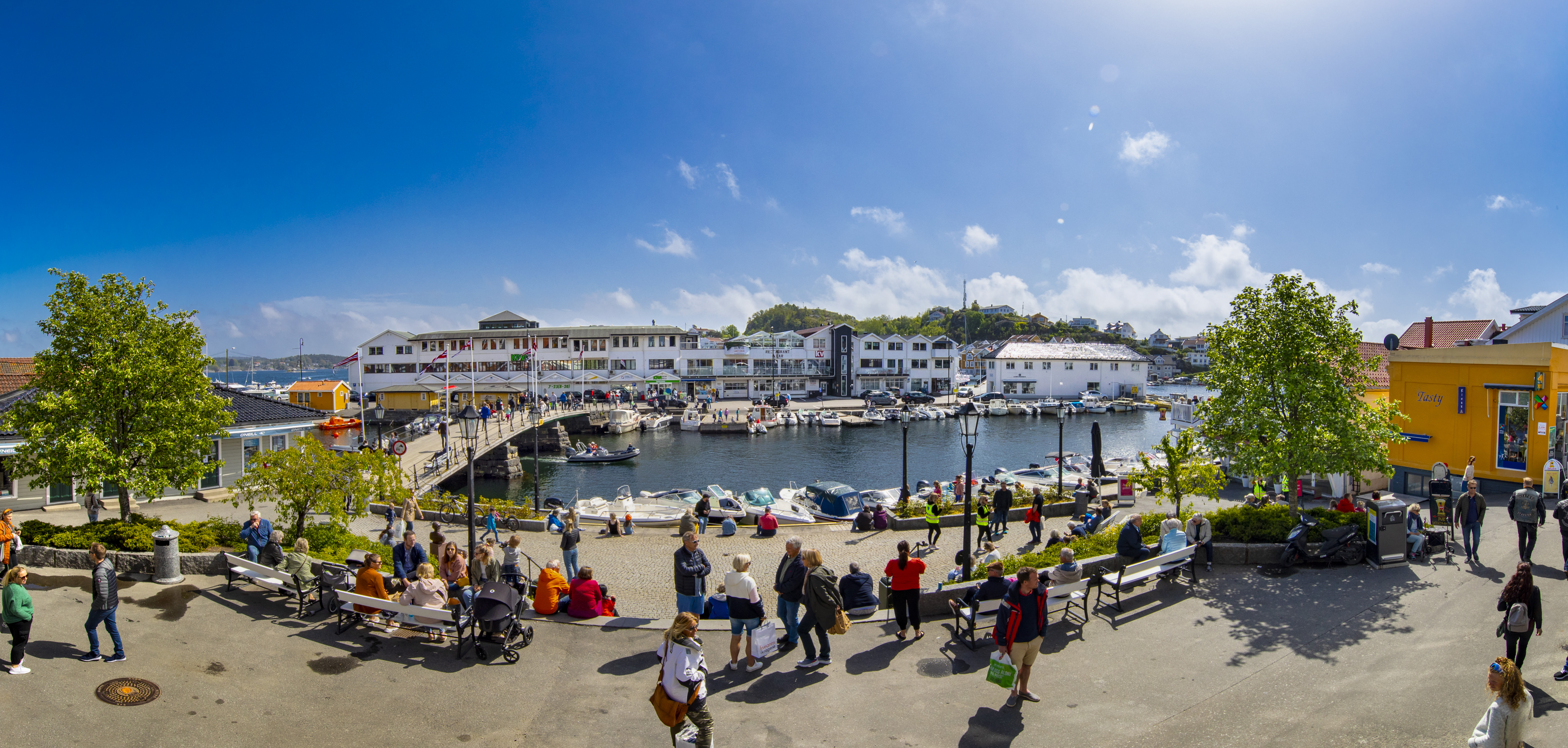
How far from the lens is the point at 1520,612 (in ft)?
24.3

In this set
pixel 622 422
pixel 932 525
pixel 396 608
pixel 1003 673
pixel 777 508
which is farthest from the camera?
pixel 622 422

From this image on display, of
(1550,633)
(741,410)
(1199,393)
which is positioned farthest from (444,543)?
(1199,393)

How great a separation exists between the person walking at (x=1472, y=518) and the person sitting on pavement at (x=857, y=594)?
36.8 ft

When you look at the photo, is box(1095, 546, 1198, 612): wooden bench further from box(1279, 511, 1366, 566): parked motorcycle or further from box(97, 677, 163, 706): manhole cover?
box(97, 677, 163, 706): manhole cover

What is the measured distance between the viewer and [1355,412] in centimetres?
1423

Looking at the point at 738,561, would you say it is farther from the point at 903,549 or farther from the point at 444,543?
the point at 444,543

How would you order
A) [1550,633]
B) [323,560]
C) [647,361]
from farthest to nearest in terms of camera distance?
[647,361], [323,560], [1550,633]

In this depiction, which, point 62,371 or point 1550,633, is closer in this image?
point 1550,633

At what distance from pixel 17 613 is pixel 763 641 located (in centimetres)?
837

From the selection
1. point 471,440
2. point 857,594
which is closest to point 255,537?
Answer: point 471,440

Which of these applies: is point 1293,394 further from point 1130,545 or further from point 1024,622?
point 1024,622

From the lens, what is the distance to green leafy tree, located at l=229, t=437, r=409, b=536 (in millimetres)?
13555

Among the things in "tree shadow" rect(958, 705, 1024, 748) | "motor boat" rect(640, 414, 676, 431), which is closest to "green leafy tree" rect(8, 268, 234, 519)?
"tree shadow" rect(958, 705, 1024, 748)

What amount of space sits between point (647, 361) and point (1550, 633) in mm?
76366
